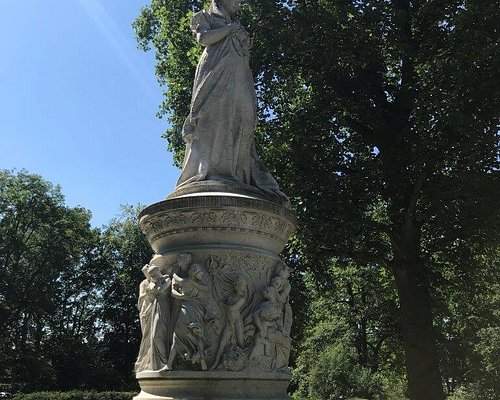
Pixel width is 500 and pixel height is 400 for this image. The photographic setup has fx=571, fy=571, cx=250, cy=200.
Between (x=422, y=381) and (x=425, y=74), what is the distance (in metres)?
8.12

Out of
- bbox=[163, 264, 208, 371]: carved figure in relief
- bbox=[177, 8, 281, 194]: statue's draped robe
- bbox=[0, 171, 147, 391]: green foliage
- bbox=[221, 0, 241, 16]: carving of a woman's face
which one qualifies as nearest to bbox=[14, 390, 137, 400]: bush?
bbox=[0, 171, 147, 391]: green foliage

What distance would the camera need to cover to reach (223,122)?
7.56 m

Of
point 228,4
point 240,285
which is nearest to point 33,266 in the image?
point 228,4

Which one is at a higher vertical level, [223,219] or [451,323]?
[451,323]

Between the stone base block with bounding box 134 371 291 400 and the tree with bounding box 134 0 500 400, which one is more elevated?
the tree with bounding box 134 0 500 400

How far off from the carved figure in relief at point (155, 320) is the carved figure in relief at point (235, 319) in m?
0.62

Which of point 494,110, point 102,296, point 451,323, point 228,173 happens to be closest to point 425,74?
point 494,110

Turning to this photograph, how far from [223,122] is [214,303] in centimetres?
249

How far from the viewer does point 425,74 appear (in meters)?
15.2

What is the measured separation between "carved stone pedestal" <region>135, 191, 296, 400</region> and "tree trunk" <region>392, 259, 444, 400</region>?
959cm

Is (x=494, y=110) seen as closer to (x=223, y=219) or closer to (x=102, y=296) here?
(x=223, y=219)

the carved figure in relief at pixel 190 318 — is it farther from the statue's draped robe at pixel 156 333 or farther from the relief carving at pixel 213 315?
the statue's draped robe at pixel 156 333

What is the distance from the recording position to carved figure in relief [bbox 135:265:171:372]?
6.20 meters

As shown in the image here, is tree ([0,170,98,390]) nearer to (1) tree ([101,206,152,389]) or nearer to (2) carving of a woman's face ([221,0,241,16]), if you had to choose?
(1) tree ([101,206,152,389])
